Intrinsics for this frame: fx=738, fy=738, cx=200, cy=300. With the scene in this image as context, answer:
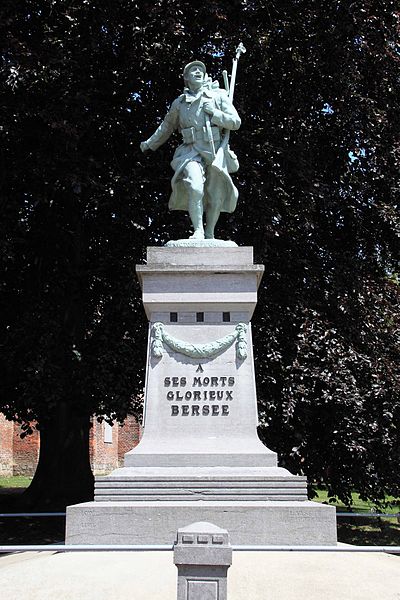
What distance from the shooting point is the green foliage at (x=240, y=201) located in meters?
14.3

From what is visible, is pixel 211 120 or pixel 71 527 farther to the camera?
pixel 211 120

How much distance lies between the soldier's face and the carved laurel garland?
3408mm

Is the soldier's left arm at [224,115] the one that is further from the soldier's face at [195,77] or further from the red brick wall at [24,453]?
the red brick wall at [24,453]

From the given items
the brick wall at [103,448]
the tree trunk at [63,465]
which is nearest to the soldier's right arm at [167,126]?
the tree trunk at [63,465]

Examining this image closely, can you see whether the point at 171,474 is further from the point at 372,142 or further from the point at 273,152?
the point at 372,142

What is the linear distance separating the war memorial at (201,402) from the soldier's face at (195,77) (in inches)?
0.7

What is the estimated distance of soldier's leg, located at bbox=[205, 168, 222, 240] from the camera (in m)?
10.0

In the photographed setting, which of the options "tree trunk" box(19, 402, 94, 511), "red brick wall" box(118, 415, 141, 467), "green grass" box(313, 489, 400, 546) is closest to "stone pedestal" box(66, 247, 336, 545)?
"green grass" box(313, 489, 400, 546)

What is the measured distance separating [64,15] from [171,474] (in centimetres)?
1014

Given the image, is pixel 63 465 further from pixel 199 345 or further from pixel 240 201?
pixel 199 345

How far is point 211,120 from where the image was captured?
9.91m

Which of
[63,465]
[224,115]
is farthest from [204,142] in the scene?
[63,465]

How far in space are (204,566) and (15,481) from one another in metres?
28.6

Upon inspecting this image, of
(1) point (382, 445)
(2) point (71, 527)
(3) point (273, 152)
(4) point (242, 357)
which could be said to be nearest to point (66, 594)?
(2) point (71, 527)
